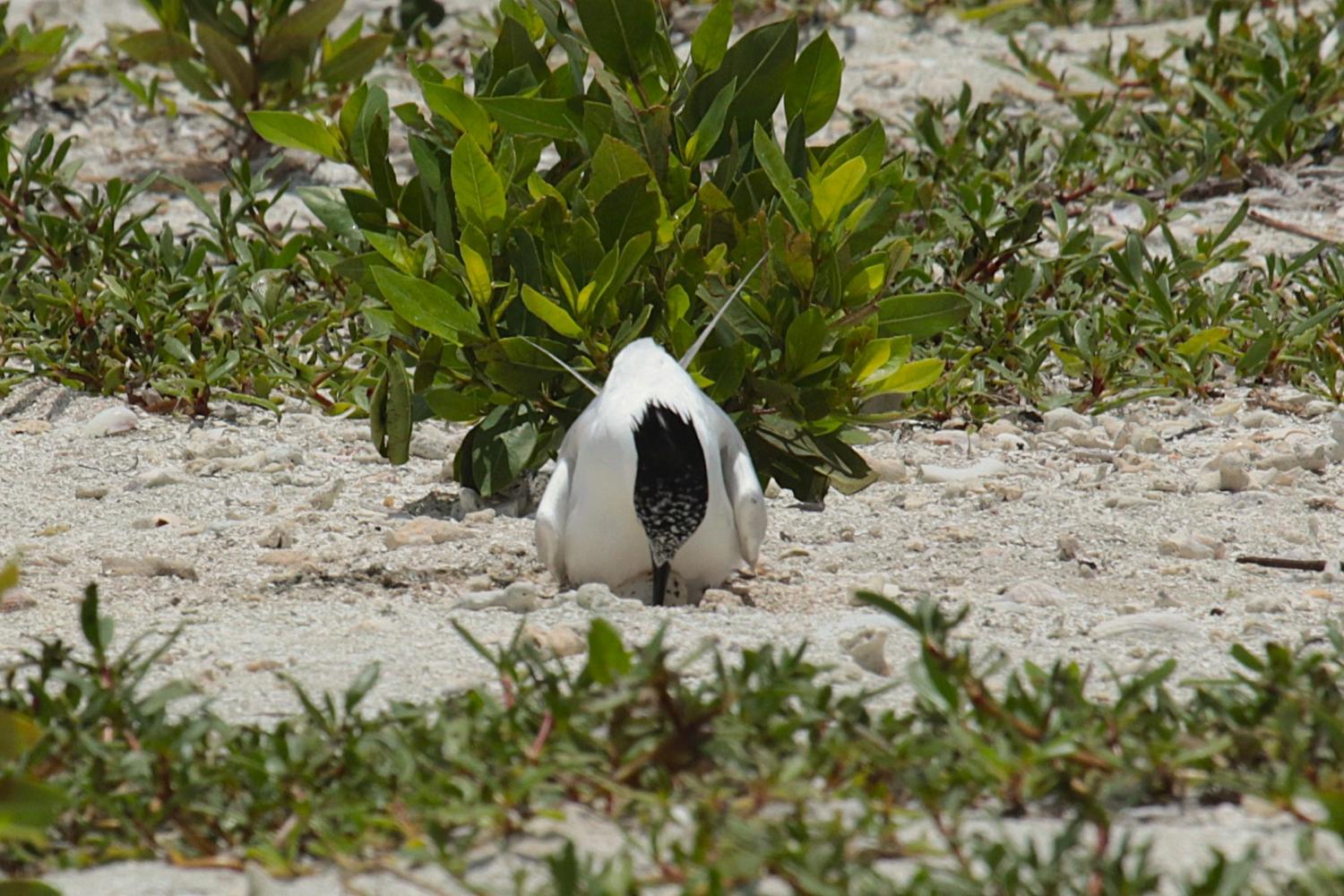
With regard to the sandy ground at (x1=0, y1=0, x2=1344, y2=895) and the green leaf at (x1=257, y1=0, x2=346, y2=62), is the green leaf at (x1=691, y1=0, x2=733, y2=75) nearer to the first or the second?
the sandy ground at (x1=0, y1=0, x2=1344, y2=895)

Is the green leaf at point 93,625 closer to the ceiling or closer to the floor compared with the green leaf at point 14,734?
closer to the ceiling

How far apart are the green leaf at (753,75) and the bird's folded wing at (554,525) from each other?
2.84 ft

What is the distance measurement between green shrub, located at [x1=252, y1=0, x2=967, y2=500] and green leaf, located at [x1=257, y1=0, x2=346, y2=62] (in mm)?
2049

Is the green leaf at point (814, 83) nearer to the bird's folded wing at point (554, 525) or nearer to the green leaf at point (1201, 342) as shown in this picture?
the bird's folded wing at point (554, 525)

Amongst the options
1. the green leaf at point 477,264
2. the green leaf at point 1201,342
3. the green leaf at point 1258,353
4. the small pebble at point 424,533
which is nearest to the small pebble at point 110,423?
the small pebble at point 424,533

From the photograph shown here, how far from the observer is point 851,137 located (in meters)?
3.46

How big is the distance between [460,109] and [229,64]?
2418mm

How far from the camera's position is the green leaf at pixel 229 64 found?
5.43 meters

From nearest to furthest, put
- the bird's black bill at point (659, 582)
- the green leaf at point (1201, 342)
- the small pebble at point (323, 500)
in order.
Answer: the bird's black bill at point (659, 582)
the small pebble at point (323, 500)
the green leaf at point (1201, 342)

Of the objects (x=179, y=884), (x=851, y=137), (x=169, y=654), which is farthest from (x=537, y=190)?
(x=179, y=884)

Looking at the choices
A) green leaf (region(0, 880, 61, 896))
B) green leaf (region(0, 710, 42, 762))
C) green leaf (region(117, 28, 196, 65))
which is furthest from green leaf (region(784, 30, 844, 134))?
green leaf (region(117, 28, 196, 65))

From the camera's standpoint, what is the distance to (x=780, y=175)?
127 inches

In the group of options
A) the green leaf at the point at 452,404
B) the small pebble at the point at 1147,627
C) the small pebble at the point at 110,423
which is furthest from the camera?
the small pebble at the point at 110,423

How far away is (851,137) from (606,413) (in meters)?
0.96
